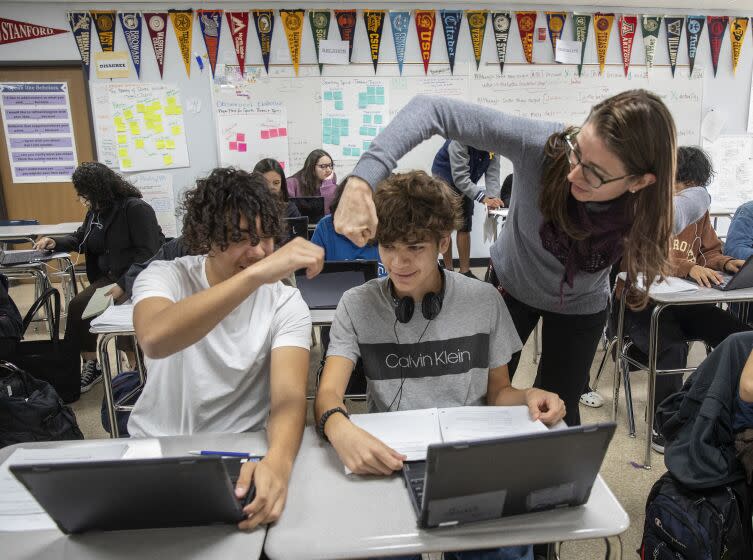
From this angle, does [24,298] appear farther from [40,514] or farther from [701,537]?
[701,537]

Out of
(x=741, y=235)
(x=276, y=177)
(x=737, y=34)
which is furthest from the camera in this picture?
(x=737, y=34)

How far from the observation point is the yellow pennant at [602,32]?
518 centimetres

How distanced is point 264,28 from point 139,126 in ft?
4.93

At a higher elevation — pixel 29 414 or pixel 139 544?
pixel 139 544

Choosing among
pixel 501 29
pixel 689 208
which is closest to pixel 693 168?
pixel 689 208

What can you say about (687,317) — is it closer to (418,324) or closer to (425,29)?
(418,324)

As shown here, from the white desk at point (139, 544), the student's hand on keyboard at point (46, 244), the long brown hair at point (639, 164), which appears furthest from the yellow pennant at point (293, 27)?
the white desk at point (139, 544)

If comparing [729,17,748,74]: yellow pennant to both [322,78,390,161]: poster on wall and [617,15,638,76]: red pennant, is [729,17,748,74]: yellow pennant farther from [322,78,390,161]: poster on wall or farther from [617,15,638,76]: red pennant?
[322,78,390,161]: poster on wall

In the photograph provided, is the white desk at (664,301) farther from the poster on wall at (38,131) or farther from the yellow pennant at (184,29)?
the poster on wall at (38,131)

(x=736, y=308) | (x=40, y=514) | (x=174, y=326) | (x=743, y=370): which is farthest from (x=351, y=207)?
(x=736, y=308)

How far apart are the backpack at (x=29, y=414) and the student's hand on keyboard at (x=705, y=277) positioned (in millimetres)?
2573

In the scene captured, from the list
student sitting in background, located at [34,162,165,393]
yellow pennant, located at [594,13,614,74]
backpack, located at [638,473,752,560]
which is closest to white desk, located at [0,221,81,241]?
student sitting in background, located at [34,162,165,393]

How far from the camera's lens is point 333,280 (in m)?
2.19

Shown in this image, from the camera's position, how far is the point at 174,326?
3.33 feet
